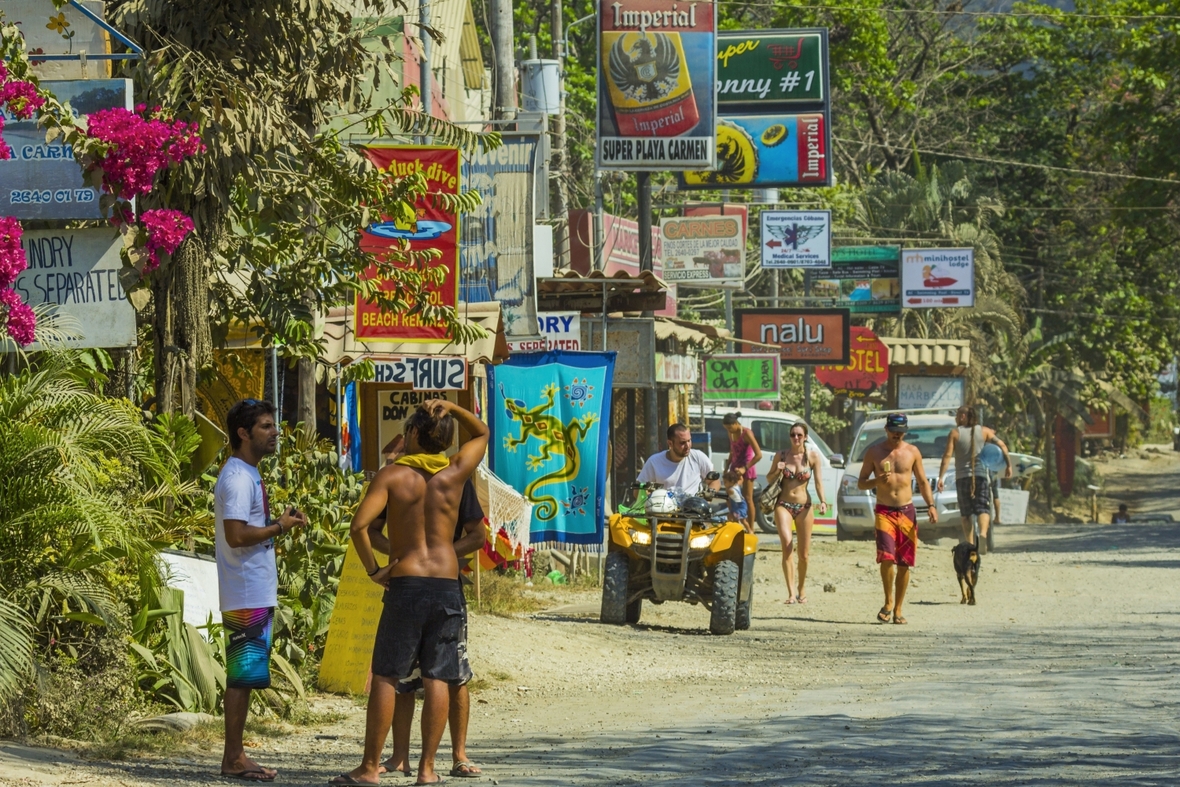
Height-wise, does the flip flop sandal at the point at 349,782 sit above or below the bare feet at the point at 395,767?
above

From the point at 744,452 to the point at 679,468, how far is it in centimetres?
686

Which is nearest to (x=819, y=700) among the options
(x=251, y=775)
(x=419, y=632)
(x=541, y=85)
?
(x=419, y=632)

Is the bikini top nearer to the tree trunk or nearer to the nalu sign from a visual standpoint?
the nalu sign

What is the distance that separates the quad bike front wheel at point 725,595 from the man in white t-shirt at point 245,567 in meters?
6.51

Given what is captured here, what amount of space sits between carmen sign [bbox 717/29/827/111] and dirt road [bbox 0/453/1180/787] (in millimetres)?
16959

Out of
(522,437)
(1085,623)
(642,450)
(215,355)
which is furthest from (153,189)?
(642,450)

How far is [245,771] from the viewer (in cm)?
741

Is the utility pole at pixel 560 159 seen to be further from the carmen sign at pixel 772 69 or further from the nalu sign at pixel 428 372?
the nalu sign at pixel 428 372

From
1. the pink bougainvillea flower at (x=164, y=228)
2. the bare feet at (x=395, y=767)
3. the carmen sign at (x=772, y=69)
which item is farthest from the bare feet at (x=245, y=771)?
the carmen sign at (x=772, y=69)

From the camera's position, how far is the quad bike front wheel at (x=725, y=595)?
1359 centimetres

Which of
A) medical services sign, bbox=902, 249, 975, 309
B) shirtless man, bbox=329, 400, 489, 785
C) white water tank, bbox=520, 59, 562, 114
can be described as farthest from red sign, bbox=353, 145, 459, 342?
medical services sign, bbox=902, 249, 975, 309

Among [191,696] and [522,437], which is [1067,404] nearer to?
[522,437]

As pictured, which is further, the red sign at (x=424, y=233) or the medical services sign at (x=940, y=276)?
the medical services sign at (x=940, y=276)

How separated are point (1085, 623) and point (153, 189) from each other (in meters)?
8.82
